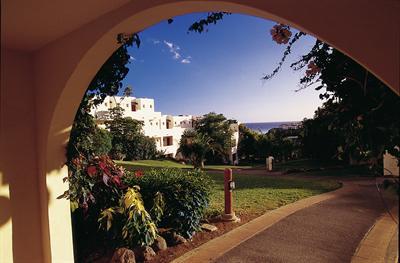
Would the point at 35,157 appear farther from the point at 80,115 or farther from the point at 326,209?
the point at 326,209

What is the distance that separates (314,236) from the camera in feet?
17.8

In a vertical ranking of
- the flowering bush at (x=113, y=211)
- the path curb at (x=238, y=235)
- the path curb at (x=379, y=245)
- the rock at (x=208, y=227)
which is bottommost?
the path curb at (x=379, y=245)

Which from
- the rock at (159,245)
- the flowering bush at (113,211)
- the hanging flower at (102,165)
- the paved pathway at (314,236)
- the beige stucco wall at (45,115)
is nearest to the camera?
the beige stucco wall at (45,115)

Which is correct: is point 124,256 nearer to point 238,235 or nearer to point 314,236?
point 238,235

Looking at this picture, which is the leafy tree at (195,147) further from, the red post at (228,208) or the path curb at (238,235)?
the red post at (228,208)

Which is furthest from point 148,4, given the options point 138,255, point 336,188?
point 336,188

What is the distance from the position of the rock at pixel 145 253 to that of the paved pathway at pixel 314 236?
1.07 metres

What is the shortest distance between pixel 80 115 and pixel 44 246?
1667 millimetres

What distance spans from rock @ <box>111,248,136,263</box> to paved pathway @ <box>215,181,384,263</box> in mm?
1291

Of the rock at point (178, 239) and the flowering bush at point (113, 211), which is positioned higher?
the flowering bush at point (113, 211)

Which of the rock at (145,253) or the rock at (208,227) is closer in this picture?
the rock at (145,253)

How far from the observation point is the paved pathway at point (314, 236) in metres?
4.61

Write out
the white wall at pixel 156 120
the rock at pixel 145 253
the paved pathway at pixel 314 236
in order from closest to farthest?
1. the paved pathway at pixel 314 236
2. the rock at pixel 145 253
3. the white wall at pixel 156 120

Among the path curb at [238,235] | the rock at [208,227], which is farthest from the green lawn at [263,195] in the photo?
the rock at [208,227]
